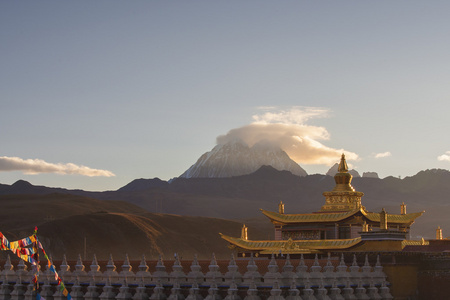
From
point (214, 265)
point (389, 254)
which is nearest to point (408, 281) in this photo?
point (389, 254)

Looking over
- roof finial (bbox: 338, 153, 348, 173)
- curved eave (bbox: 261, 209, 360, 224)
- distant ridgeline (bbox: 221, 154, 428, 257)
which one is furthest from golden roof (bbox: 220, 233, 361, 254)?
roof finial (bbox: 338, 153, 348, 173)

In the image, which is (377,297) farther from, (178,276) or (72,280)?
(72,280)

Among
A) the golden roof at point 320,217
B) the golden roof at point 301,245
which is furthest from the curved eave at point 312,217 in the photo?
the golden roof at point 301,245

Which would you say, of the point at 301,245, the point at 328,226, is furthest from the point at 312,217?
the point at 301,245

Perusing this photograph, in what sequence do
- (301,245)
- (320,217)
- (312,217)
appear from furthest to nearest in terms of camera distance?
(312,217) → (320,217) → (301,245)

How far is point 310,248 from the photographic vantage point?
158ft

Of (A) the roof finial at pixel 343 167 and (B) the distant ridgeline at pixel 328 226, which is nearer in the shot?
(B) the distant ridgeline at pixel 328 226

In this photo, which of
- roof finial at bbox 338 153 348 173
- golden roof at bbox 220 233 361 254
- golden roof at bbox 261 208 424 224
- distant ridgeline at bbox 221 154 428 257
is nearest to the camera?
golden roof at bbox 220 233 361 254

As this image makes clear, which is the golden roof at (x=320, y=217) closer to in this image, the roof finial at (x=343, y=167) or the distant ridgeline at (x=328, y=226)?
the distant ridgeline at (x=328, y=226)

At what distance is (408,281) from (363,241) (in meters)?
3.72

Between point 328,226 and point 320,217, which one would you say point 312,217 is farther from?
point 328,226

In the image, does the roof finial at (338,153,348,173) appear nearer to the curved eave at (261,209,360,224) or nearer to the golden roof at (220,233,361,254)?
the curved eave at (261,209,360,224)

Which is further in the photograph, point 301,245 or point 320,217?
point 320,217

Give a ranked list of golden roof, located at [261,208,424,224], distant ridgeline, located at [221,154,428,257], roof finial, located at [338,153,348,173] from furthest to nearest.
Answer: roof finial, located at [338,153,348,173] < golden roof, located at [261,208,424,224] < distant ridgeline, located at [221,154,428,257]
